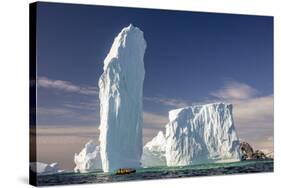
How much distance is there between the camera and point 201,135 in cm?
1298

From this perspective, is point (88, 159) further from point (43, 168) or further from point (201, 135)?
point (201, 135)

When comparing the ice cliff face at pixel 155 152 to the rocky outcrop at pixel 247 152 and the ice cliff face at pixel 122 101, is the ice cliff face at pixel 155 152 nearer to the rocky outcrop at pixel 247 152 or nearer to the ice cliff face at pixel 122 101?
the ice cliff face at pixel 122 101

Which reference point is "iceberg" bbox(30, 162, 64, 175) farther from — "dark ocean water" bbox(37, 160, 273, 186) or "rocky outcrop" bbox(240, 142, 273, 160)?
"rocky outcrop" bbox(240, 142, 273, 160)

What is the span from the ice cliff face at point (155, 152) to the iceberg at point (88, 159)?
30.2 inches

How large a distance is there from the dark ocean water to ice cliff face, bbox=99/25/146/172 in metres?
0.18

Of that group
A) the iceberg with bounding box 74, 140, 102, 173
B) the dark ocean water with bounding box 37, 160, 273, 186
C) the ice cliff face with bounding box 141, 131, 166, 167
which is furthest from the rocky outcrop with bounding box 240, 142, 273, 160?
the iceberg with bounding box 74, 140, 102, 173

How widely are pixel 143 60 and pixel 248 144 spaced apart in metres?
2.41

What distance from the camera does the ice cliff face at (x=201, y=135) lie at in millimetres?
12766

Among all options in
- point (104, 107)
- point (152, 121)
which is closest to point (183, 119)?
point (152, 121)

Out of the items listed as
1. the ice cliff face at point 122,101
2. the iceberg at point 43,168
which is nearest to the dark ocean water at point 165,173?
the iceberg at point 43,168

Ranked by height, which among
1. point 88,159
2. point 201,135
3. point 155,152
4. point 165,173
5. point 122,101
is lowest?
point 165,173

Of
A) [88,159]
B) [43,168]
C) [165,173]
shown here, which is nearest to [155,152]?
[165,173]

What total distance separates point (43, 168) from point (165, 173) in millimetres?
2121

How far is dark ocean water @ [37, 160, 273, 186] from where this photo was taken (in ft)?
38.3
